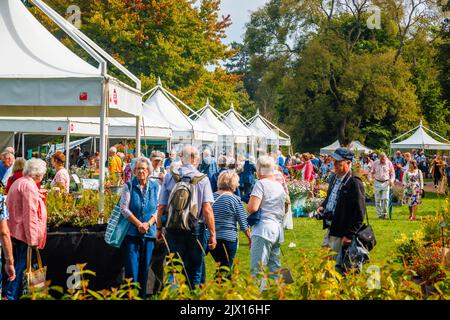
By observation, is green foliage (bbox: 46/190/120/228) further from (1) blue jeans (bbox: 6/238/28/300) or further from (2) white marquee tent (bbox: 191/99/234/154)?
(2) white marquee tent (bbox: 191/99/234/154)

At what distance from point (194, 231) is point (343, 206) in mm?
1482

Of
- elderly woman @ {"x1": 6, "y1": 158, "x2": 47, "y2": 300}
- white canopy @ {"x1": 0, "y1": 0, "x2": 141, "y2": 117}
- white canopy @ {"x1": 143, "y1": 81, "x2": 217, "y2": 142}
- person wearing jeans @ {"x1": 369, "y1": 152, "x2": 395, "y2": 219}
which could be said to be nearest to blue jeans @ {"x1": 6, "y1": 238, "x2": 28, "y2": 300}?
elderly woman @ {"x1": 6, "y1": 158, "x2": 47, "y2": 300}

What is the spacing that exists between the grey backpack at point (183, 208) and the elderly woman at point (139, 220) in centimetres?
44

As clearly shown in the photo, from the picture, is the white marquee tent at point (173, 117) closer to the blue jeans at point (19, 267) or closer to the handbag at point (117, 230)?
the handbag at point (117, 230)

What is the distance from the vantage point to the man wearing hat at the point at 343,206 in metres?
7.19

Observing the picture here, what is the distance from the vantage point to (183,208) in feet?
23.5

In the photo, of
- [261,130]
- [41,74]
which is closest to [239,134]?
[261,130]

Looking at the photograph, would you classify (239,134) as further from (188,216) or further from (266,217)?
(188,216)

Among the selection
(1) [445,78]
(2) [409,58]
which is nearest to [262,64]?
(2) [409,58]

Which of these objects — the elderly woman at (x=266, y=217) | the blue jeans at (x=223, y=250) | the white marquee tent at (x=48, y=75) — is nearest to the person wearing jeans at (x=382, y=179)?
the white marquee tent at (x=48, y=75)

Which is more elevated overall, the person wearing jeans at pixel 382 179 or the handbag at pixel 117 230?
the person wearing jeans at pixel 382 179

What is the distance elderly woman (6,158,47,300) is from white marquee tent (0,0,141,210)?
1.37 metres

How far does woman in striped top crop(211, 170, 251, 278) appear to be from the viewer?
7973 mm

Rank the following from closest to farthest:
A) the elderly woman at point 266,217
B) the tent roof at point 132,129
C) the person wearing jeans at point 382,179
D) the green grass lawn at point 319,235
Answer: the elderly woman at point 266,217 < the green grass lawn at point 319,235 < the person wearing jeans at point 382,179 < the tent roof at point 132,129
